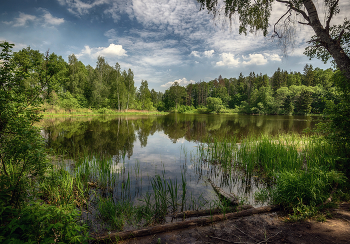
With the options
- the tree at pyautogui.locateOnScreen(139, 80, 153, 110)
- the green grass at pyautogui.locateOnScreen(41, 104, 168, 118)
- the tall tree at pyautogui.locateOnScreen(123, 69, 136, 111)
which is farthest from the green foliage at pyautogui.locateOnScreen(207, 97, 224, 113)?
the green grass at pyautogui.locateOnScreen(41, 104, 168, 118)

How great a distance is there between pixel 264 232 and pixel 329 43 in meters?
6.87

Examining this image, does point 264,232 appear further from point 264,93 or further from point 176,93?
point 176,93

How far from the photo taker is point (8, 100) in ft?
10.6

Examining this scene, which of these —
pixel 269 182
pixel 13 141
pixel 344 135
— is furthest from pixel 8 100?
pixel 344 135

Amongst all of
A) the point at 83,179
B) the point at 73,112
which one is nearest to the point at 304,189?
the point at 83,179

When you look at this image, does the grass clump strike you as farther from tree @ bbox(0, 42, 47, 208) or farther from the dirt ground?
tree @ bbox(0, 42, 47, 208)

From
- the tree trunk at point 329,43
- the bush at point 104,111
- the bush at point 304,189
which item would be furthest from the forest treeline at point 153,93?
the bush at point 304,189

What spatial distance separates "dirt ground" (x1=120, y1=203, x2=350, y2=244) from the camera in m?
3.13

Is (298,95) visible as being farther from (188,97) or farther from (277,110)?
(188,97)

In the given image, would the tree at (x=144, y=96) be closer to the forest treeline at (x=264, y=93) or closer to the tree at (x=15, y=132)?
the forest treeline at (x=264, y=93)

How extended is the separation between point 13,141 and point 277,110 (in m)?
77.3

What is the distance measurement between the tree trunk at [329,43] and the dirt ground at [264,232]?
4.80 m

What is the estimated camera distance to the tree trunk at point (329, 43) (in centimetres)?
563

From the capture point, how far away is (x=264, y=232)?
11.2 feet
